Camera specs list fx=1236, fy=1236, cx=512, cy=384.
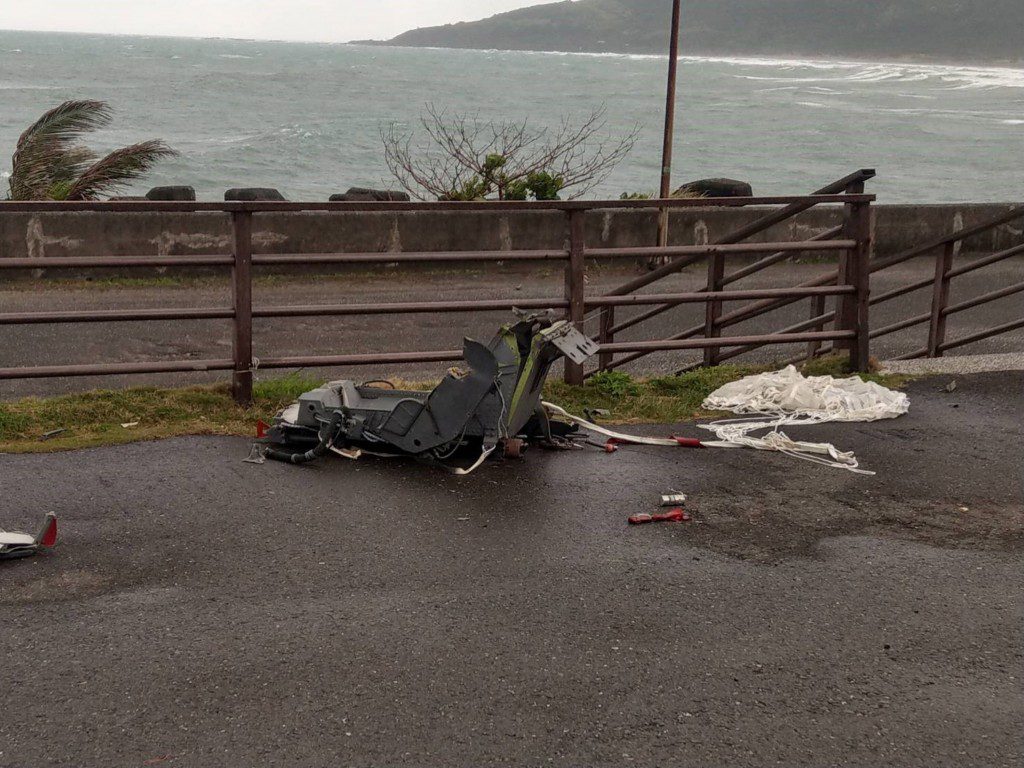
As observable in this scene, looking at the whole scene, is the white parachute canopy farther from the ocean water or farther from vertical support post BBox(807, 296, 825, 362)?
the ocean water

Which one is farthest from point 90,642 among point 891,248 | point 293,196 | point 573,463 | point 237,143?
point 237,143

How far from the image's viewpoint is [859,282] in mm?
8562

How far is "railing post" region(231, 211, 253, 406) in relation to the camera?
7121 mm

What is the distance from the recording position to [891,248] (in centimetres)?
1770

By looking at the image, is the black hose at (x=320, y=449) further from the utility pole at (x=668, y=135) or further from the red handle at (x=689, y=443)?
the utility pole at (x=668, y=135)

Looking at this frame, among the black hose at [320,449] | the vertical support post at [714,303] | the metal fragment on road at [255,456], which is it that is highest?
the vertical support post at [714,303]

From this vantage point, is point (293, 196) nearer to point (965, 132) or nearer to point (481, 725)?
point (481, 725)

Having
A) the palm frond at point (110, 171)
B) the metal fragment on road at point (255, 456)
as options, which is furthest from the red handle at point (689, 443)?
the palm frond at point (110, 171)

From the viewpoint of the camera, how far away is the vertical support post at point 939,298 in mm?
9516

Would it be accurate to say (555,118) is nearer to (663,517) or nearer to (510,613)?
(663,517)

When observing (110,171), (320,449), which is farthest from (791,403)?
(110,171)

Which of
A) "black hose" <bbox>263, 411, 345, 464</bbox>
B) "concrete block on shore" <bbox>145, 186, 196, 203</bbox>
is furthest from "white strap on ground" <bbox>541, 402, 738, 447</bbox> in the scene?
"concrete block on shore" <bbox>145, 186, 196, 203</bbox>

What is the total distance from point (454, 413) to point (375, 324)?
6.91 meters

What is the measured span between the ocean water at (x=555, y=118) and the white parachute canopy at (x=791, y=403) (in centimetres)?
3960
